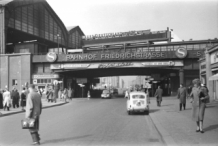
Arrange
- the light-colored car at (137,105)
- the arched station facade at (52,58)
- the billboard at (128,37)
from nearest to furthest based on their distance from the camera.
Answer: the light-colored car at (137,105)
the arched station facade at (52,58)
the billboard at (128,37)

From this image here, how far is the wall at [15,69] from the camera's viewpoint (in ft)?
148

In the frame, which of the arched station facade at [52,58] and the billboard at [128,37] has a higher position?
the billboard at [128,37]

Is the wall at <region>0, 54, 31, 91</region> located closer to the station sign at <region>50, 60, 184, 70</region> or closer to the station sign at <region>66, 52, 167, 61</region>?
the station sign at <region>50, 60, 184, 70</region>

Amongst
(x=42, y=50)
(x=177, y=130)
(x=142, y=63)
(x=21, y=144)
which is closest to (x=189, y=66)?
(x=142, y=63)

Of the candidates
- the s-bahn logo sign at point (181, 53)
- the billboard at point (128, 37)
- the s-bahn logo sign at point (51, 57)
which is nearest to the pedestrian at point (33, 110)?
the s-bahn logo sign at point (181, 53)

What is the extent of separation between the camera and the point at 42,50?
51312 millimetres

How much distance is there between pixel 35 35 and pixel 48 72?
36.3 feet

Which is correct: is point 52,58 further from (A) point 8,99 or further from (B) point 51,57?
(A) point 8,99

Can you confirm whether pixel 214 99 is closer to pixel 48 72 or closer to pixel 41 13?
pixel 48 72

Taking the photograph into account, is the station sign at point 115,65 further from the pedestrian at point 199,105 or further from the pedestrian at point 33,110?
the pedestrian at point 33,110

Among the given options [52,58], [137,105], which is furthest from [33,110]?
[52,58]

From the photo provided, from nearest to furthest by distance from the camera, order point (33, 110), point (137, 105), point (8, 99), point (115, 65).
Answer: point (33, 110) < point (137, 105) < point (8, 99) < point (115, 65)

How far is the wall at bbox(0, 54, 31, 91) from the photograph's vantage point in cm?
4506

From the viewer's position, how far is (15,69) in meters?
45.2
